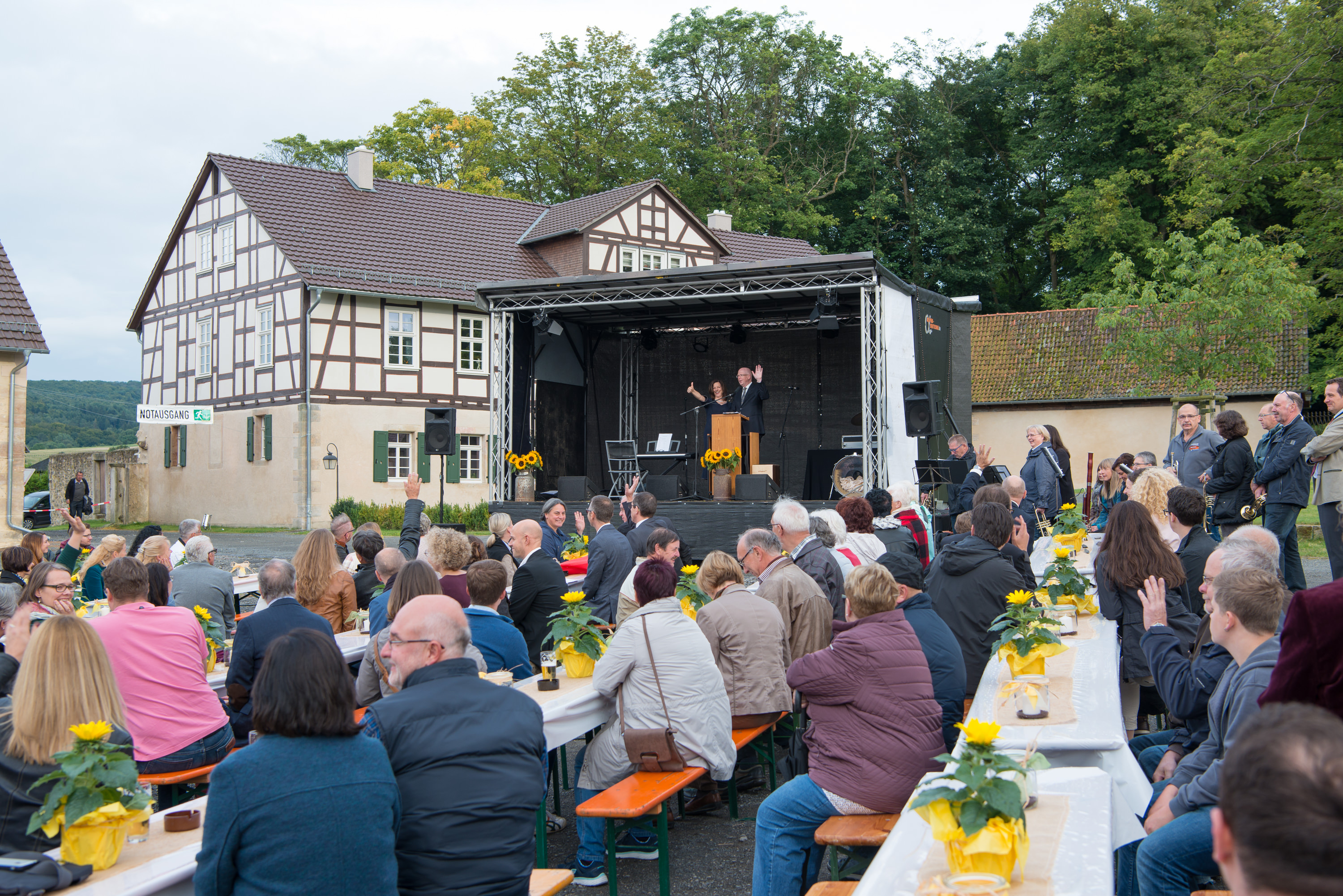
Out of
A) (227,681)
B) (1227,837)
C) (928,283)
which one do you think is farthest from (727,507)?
(928,283)

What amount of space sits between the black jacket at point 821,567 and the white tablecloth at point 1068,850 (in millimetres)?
2782

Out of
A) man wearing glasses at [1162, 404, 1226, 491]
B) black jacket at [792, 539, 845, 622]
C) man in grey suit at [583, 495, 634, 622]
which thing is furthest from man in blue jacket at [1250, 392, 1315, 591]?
man in grey suit at [583, 495, 634, 622]

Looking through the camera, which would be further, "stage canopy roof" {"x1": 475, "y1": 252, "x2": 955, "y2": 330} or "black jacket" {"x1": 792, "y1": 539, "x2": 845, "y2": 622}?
"stage canopy roof" {"x1": 475, "y1": 252, "x2": 955, "y2": 330}

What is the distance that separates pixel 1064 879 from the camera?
90.7 inches

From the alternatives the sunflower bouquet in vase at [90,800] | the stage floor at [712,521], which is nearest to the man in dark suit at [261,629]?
the sunflower bouquet in vase at [90,800]

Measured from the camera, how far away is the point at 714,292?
1385 centimetres

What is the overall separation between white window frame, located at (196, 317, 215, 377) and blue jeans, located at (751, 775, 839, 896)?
995 inches

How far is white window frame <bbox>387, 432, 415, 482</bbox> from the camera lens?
24078mm

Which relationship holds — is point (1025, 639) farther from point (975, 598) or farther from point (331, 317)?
point (331, 317)

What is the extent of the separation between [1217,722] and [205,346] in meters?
26.8

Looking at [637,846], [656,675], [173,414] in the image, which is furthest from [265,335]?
[656,675]

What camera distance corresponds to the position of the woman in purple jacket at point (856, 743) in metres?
3.50

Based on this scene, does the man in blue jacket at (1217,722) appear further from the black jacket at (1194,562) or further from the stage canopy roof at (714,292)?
the stage canopy roof at (714,292)

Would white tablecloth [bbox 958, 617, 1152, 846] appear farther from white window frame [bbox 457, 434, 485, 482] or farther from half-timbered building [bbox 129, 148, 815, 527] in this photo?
white window frame [bbox 457, 434, 485, 482]
